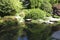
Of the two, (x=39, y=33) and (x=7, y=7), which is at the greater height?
(x=7, y=7)

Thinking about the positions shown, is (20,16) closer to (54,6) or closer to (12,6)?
(12,6)

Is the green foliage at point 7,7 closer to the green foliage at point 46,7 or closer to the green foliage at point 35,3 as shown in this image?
the green foliage at point 35,3

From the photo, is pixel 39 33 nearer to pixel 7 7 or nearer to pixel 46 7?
pixel 7 7

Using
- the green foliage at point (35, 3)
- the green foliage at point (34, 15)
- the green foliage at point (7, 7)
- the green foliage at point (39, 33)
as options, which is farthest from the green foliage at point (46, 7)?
the green foliage at point (39, 33)

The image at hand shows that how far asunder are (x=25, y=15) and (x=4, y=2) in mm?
3617

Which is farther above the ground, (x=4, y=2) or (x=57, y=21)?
(x=4, y=2)

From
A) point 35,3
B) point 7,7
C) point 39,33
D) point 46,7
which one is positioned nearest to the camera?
point 39,33

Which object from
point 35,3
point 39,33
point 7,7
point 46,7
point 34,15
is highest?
point 7,7

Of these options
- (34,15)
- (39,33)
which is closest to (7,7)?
(34,15)

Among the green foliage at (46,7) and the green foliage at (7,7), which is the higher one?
the green foliage at (7,7)

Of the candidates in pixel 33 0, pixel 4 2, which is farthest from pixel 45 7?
pixel 4 2

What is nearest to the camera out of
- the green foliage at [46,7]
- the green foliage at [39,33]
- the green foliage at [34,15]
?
the green foliage at [39,33]

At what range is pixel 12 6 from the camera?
3747 centimetres

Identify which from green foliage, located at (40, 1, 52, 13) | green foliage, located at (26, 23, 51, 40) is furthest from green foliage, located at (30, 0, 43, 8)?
green foliage, located at (26, 23, 51, 40)
